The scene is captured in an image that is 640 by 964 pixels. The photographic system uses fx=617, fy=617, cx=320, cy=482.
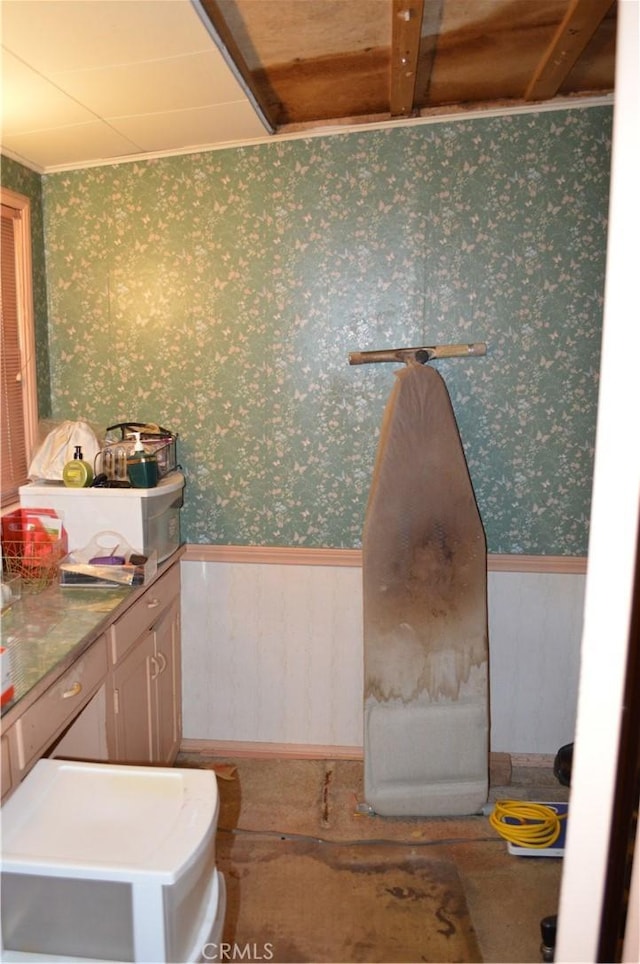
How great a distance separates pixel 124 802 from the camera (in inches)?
46.7

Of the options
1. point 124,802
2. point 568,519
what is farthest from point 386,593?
Result: point 124,802

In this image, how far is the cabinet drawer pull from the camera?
1504mm

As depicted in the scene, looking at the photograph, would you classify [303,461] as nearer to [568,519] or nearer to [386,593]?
[386,593]

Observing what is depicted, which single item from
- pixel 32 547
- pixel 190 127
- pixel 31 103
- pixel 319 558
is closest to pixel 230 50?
pixel 190 127

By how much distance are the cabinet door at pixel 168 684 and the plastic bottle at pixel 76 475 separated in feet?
1.89

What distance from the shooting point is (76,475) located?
6.99ft

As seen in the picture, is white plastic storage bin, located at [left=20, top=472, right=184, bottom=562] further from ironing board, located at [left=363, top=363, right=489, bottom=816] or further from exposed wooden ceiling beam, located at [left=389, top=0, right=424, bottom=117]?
exposed wooden ceiling beam, located at [left=389, top=0, right=424, bottom=117]

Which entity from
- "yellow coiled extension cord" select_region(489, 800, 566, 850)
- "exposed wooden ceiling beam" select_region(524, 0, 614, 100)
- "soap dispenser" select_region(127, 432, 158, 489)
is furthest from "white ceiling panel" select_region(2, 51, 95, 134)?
"yellow coiled extension cord" select_region(489, 800, 566, 850)

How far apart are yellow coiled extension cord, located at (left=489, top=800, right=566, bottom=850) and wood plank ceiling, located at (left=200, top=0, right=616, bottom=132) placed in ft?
7.92

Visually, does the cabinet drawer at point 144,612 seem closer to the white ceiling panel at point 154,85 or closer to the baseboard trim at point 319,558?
the baseboard trim at point 319,558

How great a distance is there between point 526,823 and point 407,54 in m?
2.47

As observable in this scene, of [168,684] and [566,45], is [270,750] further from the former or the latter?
[566,45]

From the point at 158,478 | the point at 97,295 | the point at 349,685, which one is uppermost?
the point at 97,295

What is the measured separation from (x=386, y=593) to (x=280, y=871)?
950mm
